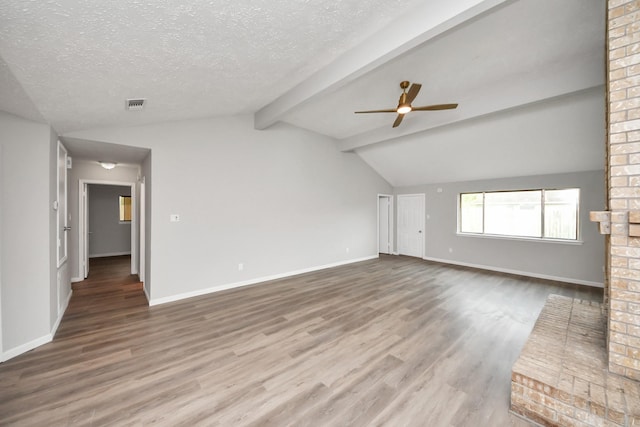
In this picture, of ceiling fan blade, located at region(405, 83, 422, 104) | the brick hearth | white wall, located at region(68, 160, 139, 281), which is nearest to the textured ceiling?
ceiling fan blade, located at region(405, 83, 422, 104)

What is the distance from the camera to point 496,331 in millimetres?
2916

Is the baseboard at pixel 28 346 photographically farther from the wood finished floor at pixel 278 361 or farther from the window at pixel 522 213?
the window at pixel 522 213

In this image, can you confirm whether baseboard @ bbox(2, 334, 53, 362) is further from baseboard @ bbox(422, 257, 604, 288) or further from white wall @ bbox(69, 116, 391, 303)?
baseboard @ bbox(422, 257, 604, 288)

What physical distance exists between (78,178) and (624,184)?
7.75 m

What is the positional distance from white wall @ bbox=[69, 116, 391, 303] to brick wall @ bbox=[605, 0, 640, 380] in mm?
4414

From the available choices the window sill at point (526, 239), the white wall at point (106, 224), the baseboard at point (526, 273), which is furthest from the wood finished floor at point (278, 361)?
the white wall at point (106, 224)

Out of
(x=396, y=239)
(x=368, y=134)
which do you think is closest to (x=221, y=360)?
(x=368, y=134)

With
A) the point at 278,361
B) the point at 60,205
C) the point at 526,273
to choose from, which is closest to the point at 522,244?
the point at 526,273

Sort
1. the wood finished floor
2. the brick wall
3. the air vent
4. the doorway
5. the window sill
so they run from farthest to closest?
1. the doorway
2. the window sill
3. the air vent
4. the wood finished floor
5. the brick wall

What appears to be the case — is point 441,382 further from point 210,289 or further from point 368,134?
point 368,134

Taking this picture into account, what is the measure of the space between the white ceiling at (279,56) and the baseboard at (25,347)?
2.28 metres

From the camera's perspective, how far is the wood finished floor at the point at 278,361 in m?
1.75

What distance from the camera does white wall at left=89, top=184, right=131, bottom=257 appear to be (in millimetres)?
7282

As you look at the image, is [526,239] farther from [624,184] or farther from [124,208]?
[124,208]
